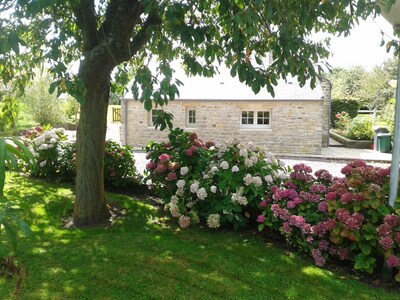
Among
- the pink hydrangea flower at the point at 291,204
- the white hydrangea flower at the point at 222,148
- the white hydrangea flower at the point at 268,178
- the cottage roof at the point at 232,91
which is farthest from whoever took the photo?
the cottage roof at the point at 232,91

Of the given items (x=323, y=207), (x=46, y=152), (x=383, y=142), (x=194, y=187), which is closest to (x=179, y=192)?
(x=194, y=187)

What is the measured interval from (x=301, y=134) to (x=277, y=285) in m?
12.8

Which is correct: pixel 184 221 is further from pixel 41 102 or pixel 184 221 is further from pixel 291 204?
pixel 41 102

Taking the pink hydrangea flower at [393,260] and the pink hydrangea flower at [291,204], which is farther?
the pink hydrangea flower at [291,204]

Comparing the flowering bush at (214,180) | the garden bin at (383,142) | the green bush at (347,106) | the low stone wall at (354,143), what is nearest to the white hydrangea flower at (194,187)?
the flowering bush at (214,180)

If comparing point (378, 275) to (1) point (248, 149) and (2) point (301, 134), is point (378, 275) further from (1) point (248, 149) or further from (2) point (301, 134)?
(2) point (301, 134)

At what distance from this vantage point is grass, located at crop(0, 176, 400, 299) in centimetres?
328

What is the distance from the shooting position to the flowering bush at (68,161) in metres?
6.94

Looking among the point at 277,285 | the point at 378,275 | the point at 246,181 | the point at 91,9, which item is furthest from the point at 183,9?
the point at 378,275

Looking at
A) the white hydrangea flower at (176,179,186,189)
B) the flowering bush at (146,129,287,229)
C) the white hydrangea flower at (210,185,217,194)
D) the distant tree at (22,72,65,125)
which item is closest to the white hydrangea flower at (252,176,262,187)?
the flowering bush at (146,129,287,229)

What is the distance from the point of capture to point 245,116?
1623 cm

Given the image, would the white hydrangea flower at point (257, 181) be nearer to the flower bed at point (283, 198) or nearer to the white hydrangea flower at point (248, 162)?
the flower bed at point (283, 198)

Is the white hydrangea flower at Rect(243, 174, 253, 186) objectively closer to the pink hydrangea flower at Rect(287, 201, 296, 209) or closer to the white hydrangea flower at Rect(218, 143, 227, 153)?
the pink hydrangea flower at Rect(287, 201, 296, 209)

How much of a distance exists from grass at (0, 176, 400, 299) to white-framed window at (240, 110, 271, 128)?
37.8 ft
